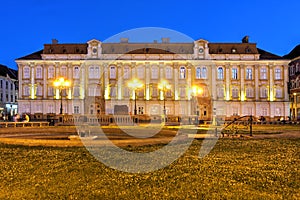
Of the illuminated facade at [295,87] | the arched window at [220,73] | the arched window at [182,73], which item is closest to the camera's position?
the arched window at [182,73]

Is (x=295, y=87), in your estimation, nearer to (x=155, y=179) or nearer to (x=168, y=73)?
(x=168, y=73)

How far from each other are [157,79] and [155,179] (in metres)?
53.5

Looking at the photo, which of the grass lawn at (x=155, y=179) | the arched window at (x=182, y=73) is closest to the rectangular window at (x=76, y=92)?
the arched window at (x=182, y=73)

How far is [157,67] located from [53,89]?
18.3 m

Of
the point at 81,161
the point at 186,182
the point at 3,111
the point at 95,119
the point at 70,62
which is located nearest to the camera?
the point at 186,182

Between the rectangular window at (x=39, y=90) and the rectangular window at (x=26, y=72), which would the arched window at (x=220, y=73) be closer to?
the rectangular window at (x=39, y=90)

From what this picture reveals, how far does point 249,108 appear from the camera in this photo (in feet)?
197

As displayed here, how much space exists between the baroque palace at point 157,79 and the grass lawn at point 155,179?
49801 mm

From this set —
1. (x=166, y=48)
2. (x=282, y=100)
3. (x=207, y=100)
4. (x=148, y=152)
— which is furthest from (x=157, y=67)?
(x=148, y=152)

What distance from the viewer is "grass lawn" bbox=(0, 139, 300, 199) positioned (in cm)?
617

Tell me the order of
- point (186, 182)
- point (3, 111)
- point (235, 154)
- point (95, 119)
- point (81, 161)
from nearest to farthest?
point (186, 182) < point (81, 161) < point (235, 154) < point (95, 119) < point (3, 111)

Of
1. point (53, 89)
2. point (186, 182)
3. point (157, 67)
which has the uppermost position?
point (157, 67)

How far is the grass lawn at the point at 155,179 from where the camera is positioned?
6.17m

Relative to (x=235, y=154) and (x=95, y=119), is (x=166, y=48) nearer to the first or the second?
(x=95, y=119)
